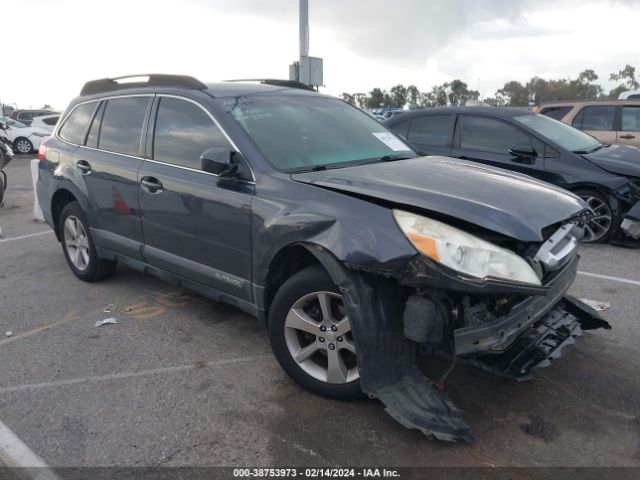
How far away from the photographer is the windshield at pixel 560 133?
262 inches

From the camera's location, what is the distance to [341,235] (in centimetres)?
276

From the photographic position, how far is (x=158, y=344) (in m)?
3.91

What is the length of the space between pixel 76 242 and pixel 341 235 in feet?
11.5

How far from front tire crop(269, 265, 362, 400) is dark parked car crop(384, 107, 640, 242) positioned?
429cm

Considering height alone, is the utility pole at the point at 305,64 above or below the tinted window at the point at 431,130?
above

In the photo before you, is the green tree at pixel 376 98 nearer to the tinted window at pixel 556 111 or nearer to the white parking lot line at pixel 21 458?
the tinted window at pixel 556 111

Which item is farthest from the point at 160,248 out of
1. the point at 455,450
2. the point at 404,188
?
the point at 455,450

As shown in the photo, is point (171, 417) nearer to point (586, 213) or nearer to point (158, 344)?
point (158, 344)

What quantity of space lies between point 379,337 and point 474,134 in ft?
16.5

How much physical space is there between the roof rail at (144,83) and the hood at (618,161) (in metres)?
4.85

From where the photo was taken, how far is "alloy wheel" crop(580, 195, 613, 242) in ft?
20.9

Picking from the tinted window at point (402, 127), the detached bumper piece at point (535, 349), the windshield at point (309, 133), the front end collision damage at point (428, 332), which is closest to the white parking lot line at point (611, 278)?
the detached bumper piece at point (535, 349)

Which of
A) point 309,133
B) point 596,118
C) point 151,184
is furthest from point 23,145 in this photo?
point 309,133

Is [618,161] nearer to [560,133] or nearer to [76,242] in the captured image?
[560,133]
